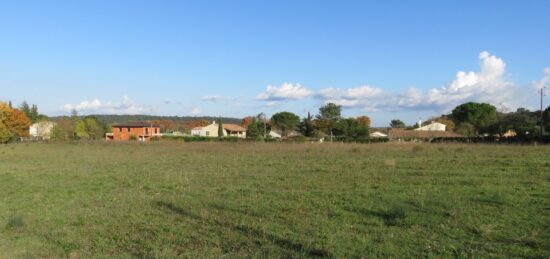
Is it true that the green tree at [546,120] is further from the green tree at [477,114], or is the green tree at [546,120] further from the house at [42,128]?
the house at [42,128]

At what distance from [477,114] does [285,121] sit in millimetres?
56160

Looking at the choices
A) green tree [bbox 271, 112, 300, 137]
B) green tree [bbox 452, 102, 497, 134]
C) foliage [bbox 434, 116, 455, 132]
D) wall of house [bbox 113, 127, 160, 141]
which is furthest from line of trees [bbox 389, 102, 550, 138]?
wall of house [bbox 113, 127, 160, 141]

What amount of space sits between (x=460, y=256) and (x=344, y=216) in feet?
11.4

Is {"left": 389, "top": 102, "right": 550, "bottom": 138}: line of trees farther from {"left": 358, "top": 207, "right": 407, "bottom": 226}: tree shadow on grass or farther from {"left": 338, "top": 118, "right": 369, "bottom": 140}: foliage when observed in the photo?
{"left": 358, "top": 207, "right": 407, "bottom": 226}: tree shadow on grass

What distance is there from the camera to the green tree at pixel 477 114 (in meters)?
112

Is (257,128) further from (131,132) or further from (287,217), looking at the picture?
(287,217)

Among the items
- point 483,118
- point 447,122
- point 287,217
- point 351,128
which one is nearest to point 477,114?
point 483,118

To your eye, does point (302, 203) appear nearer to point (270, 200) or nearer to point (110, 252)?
point (270, 200)

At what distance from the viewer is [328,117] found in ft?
376

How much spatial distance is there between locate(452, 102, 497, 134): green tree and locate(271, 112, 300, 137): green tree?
4856 centimetres

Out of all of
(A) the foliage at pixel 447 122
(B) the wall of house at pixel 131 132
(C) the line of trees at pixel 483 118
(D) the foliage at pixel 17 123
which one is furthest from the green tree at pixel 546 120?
(B) the wall of house at pixel 131 132

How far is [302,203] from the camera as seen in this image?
1163 cm

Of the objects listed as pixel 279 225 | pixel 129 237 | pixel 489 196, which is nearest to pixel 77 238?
pixel 129 237

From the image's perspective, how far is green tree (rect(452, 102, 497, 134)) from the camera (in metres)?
112
